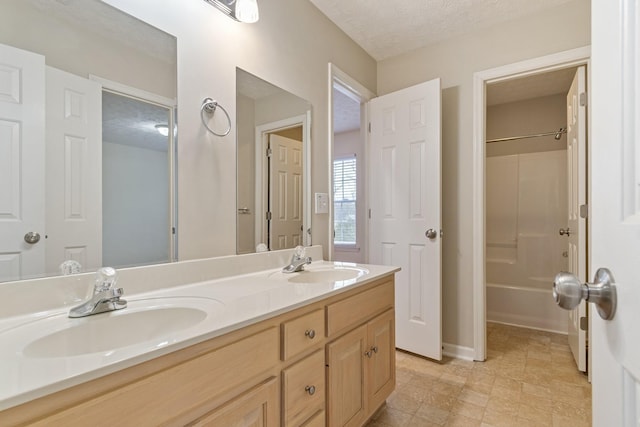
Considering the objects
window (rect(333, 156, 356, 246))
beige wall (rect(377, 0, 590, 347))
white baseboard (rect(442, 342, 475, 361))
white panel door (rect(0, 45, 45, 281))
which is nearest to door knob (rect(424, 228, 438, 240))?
beige wall (rect(377, 0, 590, 347))

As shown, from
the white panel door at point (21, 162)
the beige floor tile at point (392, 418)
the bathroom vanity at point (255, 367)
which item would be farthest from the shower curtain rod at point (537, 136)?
the white panel door at point (21, 162)

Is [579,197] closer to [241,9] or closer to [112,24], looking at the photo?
[241,9]

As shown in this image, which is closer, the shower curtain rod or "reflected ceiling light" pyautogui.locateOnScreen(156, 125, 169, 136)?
"reflected ceiling light" pyautogui.locateOnScreen(156, 125, 169, 136)

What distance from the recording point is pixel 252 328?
884 mm

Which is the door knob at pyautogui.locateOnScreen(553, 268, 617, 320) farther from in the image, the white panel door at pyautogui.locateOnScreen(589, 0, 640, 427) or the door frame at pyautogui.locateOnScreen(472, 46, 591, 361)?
the door frame at pyautogui.locateOnScreen(472, 46, 591, 361)

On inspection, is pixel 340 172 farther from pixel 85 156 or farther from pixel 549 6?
pixel 85 156

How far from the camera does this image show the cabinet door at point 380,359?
4.86 feet

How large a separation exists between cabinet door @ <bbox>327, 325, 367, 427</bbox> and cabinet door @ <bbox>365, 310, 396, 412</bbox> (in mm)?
67

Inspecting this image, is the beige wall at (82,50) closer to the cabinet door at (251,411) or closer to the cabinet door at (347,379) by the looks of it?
the cabinet door at (251,411)

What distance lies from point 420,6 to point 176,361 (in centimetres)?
234

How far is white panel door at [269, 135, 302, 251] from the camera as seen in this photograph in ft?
5.76

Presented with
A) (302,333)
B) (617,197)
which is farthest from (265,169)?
(617,197)

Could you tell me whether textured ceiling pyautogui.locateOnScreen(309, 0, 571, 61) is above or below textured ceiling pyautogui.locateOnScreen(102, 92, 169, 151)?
above

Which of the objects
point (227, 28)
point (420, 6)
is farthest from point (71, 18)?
point (420, 6)
